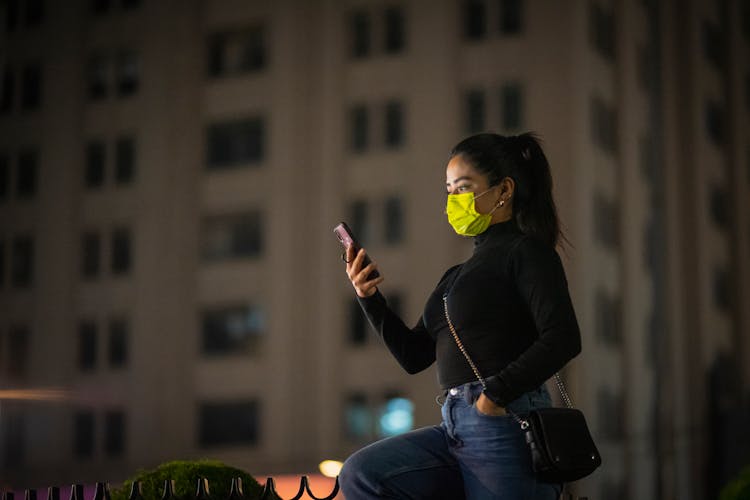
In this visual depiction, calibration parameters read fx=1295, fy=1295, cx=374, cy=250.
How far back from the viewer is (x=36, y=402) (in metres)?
43.4

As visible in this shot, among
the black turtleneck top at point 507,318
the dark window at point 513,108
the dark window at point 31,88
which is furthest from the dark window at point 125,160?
the black turtleneck top at point 507,318

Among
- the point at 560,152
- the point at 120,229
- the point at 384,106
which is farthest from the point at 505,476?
the point at 120,229

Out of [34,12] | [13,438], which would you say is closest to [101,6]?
[34,12]

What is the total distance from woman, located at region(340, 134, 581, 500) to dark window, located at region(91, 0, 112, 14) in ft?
138

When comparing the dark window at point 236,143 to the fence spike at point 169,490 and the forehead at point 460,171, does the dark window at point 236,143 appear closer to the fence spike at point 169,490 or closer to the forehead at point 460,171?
the fence spike at point 169,490

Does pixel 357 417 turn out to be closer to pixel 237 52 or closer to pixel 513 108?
pixel 513 108

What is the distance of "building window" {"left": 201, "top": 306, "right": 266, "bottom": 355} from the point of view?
3956 cm

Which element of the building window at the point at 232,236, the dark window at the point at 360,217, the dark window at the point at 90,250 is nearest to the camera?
the dark window at the point at 360,217

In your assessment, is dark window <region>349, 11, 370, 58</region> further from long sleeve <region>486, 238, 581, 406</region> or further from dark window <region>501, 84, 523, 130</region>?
long sleeve <region>486, 238, 581, 406</region>

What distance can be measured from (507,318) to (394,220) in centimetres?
3426

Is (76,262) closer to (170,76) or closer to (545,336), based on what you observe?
(170,76)

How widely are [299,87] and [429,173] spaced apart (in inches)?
229

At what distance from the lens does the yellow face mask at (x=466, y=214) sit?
389cm

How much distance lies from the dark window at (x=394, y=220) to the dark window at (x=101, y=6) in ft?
42.9
